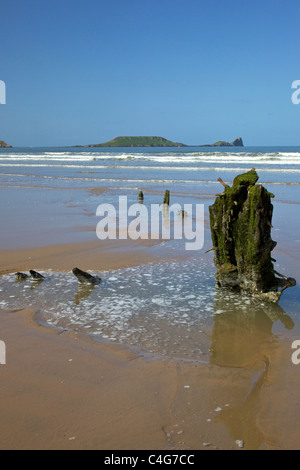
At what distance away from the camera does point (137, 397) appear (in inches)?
148

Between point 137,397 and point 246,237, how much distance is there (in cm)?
351

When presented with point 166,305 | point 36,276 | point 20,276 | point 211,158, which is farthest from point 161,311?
point 211,158

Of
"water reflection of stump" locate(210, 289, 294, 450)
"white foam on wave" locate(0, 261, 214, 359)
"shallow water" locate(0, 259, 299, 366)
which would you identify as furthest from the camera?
"white foam on wave" locate(0, 261, 214, 359)

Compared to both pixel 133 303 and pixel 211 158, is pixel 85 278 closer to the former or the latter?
pixel 133 303

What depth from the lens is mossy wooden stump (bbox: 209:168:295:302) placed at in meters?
6.27

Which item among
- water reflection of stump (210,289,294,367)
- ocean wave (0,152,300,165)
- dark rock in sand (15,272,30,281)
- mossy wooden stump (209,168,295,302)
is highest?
ocean wave (0,152,300,165)

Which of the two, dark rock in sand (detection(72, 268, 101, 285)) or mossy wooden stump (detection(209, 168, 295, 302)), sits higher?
mossy wooden stump (detection(209, 168, 295, 302))

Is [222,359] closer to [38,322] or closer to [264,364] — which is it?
[264,364]

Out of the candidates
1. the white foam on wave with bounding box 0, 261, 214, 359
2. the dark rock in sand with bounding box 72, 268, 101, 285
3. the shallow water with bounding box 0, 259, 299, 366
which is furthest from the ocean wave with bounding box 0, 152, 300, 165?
the dark rock in sand with bounding box 72, 268, 101, 285

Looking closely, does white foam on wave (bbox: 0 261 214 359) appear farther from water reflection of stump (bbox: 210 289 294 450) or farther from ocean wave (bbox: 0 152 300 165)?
ocean wave (bbox: 0 152 300 165)

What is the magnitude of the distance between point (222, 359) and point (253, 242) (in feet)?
7.78

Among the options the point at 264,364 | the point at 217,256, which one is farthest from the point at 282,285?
the point at 264,364

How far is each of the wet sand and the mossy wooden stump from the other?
1545mm

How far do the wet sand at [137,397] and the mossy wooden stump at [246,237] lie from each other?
5.07ft
